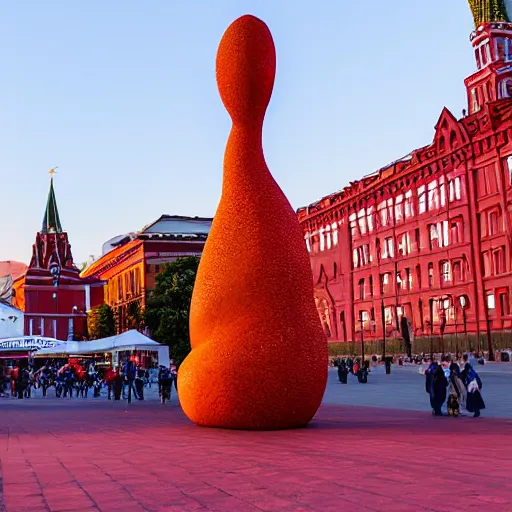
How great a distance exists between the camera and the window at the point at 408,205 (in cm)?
6172

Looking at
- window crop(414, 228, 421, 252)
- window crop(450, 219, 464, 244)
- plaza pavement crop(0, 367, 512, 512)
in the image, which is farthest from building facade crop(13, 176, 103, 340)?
plaza pavement crop(0, 367, 512, 512)

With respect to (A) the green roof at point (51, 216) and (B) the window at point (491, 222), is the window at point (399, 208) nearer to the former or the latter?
(B) the window at point (491, 222)

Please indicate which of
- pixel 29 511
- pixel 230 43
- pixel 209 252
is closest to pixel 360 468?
pixel 29 511

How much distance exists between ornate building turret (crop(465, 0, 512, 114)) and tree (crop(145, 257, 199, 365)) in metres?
28.0

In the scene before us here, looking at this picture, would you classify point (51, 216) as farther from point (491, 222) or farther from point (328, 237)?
point (491, 222)

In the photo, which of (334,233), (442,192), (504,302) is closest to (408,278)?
(442,192)

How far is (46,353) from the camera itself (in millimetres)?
39031

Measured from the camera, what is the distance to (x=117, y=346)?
1369 inches

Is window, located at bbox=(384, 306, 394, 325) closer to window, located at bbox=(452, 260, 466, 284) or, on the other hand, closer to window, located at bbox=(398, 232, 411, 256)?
window, located at bbox=(398, 232, 411, 256)

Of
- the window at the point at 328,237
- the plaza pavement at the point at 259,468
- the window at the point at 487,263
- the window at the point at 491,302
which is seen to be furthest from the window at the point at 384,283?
the plaza pavement at the point at 259,468

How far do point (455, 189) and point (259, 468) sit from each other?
51780mm

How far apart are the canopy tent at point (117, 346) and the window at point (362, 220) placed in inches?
1407

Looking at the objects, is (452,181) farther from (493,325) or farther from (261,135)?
(261,135)

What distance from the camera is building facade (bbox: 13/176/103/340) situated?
93750 millimetres
